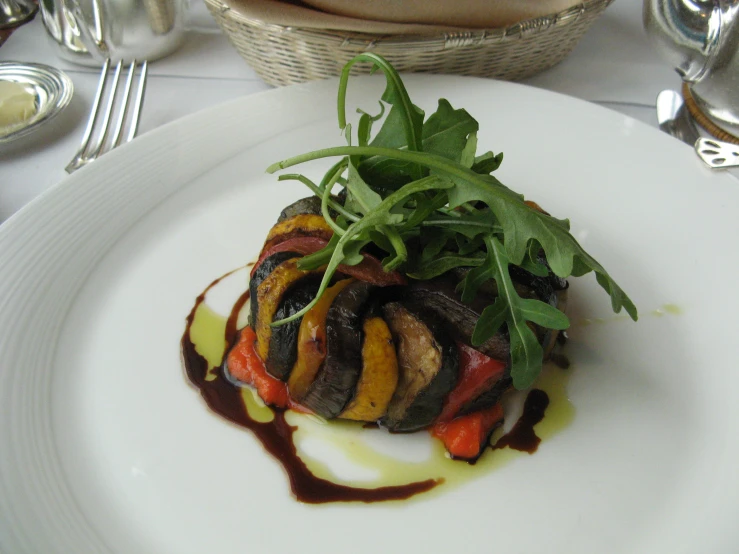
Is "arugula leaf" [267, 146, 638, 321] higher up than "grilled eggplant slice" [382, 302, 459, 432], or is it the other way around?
"arugula leaf" [267, 146, 638, 321]

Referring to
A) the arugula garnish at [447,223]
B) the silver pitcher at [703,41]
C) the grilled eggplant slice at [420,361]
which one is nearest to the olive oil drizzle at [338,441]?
the grilled eggplant slice at [420,361]

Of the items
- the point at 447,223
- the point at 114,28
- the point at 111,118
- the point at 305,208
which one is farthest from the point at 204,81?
the point at 447,223

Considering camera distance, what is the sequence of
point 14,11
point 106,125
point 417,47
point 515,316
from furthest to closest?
point 14,11 → point 106,125 → point 417,47 → point 515,316

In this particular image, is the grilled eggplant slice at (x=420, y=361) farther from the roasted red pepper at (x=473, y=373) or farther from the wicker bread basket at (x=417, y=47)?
the wicker bread basket at (x=417, y=47)

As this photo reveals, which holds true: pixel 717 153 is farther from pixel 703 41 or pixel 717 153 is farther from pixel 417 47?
pixel 417 47

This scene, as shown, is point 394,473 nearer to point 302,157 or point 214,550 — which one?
point 214,550

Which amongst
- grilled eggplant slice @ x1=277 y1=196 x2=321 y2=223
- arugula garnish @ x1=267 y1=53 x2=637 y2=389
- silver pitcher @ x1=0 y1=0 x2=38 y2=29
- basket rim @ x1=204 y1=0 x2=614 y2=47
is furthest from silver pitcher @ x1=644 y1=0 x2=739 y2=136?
silver pitcher @ x1=0 y1=0 x2=38 y2=29

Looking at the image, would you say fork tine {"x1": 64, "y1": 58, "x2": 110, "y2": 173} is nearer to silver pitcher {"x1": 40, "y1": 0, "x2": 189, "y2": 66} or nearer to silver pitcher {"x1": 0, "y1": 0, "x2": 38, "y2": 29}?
silver pitcher {"x1": 40, "y1": 0, "x2": 189, "y2": 66}
